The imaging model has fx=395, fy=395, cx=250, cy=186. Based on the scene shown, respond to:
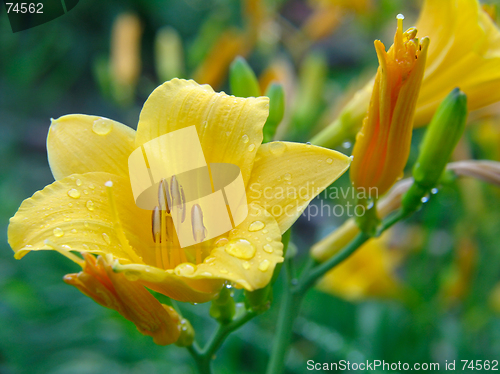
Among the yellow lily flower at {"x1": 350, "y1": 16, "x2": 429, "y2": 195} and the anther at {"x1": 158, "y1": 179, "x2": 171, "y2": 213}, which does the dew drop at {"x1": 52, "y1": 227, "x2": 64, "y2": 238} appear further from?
the yellow lily flower at {"x1": 350, "y1": 16, "x2": 429, "y2": 195}

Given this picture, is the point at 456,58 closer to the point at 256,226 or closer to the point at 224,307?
the point at 256,226

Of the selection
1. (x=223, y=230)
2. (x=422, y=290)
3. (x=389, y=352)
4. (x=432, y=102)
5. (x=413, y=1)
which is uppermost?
(x=413, y=1)

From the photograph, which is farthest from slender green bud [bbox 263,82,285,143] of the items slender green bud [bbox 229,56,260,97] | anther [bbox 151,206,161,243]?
anther [bbox 151,206,161,243]

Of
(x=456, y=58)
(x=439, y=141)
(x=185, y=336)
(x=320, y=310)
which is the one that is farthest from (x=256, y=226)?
(x=320, y=310)

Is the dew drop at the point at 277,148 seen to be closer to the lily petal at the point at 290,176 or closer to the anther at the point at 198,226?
the lily petal at the point at 290,176

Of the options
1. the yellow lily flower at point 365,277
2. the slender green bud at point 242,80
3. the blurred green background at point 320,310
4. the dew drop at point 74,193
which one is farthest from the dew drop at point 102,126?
the yellow lily flower at point 365,277

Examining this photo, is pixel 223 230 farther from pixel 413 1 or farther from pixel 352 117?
pixel 413 1

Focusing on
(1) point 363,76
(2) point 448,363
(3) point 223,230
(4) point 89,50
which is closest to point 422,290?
(2) point 448,363
